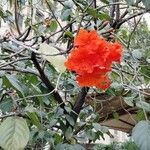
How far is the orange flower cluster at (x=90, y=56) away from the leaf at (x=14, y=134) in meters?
0.21

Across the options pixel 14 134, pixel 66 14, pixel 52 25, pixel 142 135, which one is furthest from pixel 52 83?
pixel 14 134

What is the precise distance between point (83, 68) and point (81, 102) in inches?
48.8

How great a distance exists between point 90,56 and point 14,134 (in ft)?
0.92

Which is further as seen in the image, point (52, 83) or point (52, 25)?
point (52, 25)

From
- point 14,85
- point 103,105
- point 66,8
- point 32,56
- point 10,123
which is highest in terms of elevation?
point 66,8

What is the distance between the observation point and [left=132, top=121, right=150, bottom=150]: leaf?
1.31 meters

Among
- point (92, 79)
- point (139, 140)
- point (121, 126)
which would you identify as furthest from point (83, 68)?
point (121, 126)

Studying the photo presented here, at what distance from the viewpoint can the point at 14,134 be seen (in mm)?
1064

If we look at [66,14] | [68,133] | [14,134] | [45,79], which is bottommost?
[14,134]

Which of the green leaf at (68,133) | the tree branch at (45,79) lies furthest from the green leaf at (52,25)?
the green leaf at (68,133)

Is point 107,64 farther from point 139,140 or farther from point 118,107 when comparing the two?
point 118,107

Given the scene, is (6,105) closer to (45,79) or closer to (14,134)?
(45,79)

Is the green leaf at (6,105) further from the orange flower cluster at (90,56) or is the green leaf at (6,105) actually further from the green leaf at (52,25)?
the orange flower cluster at (90,56)

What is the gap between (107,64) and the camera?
101 centimetres
